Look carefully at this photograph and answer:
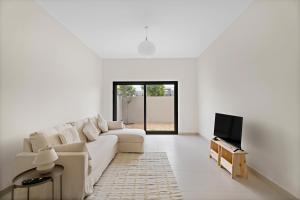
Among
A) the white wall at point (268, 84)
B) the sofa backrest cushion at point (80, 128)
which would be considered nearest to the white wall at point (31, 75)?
the sofa backrest cushion at point (80, 128)

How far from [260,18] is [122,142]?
3680mm

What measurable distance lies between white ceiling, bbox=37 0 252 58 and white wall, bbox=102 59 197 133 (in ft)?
4.98

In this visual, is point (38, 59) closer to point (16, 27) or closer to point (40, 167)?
point (16, 27)

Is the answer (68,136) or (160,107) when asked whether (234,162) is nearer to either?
(68,136)

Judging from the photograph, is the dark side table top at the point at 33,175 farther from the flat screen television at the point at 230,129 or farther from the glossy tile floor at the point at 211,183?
the flat screen television at the point at 230,129

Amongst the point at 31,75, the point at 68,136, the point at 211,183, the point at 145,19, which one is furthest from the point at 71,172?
the point at 145,19

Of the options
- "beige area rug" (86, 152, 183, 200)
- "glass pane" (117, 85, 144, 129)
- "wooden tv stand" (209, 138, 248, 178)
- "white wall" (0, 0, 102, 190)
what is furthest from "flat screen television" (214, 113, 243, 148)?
"glass pane" (117, 85, 144, 129)

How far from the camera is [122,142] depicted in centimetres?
431

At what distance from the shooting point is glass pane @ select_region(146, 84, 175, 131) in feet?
22.8

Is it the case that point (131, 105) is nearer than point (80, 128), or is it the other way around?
point (80, 128)

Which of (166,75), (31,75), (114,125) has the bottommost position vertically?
(114,125)

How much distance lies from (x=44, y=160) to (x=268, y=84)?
3106 mm

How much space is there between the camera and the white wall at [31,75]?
2.39 meters

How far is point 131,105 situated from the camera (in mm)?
7094
